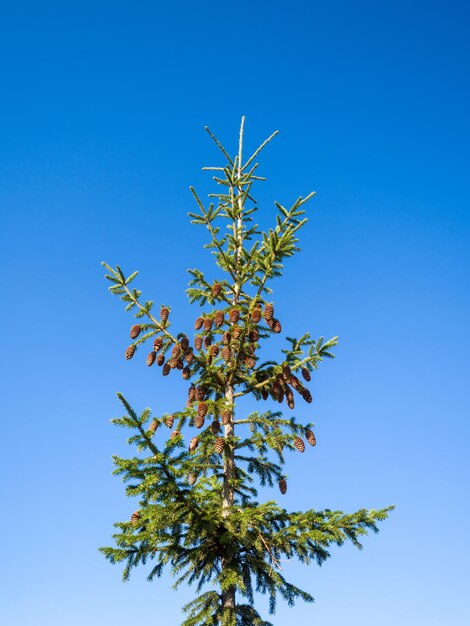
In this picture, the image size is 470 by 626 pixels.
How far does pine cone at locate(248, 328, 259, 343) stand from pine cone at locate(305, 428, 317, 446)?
2298mm

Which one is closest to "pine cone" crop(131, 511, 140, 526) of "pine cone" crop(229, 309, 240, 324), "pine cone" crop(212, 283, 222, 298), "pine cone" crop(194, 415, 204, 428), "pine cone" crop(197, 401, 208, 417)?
"pine cone" crop(194, 415, 204, 428)

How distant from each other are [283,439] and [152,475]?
3.84 metres

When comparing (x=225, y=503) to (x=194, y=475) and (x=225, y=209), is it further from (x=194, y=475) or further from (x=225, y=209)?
(x=225, y=209)

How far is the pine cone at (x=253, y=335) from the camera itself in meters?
13.3

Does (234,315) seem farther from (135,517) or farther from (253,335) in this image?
(135,517)

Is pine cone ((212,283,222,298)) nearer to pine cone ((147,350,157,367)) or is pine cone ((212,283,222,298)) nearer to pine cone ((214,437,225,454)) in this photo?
pine cone ((147,350,157,367))

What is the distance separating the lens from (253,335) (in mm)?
13344

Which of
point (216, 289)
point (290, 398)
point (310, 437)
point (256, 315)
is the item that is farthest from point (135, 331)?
point (310, 437)

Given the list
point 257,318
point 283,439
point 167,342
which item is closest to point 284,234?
point 257,318

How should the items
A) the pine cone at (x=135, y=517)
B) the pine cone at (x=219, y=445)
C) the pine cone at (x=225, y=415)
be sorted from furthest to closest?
the pine cone at (x=225, y=415) < the pine cone at (x=219, y=445) < the pine cone at (x=135, y=517)

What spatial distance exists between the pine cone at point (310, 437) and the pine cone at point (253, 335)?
2298 mm

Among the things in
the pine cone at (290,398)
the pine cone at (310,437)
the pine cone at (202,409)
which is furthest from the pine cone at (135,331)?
the pine cone at (310,437)

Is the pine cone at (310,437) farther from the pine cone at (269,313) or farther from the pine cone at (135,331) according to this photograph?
the pine cone at (135,331)

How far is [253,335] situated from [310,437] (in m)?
2.57
